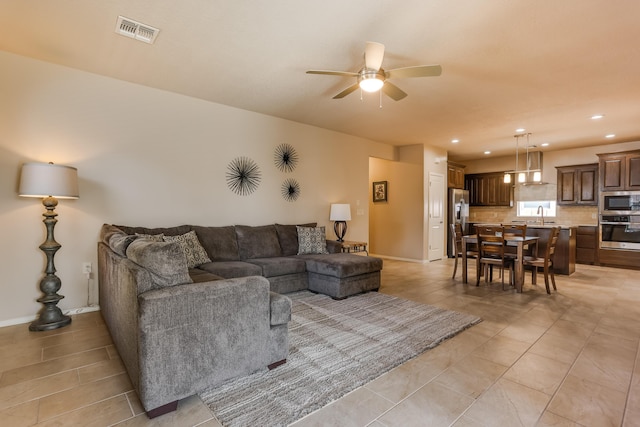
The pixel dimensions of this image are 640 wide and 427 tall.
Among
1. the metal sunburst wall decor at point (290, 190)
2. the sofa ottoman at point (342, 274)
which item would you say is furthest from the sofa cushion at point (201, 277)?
the metal sunburst wall decor at point (290, 190)

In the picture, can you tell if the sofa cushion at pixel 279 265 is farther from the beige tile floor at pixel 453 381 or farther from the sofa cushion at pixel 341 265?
the beige tile floor at pixel 453 381

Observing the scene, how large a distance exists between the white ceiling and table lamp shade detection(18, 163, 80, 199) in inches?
45.3

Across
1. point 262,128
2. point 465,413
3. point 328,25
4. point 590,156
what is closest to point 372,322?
point 465,413

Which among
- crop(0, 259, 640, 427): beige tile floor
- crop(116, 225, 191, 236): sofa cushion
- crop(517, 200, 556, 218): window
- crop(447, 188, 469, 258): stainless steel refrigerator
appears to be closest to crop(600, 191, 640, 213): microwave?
crop(517, 200, 556, 218): window

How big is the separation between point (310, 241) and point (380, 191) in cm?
346

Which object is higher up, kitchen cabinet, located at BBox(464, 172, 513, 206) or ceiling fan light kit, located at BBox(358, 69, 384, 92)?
ceiling fan light kit, located at BBox(358, 69, 384, 92)

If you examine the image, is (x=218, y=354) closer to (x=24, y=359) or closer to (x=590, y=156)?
(x=24, y=359)

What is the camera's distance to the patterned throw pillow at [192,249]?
3.60m

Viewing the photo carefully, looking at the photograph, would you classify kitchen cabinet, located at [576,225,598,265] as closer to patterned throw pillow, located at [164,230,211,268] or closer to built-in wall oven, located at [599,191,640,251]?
built-in wall oven, located at [599,191,640,251]

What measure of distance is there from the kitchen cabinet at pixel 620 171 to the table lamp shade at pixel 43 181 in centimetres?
902

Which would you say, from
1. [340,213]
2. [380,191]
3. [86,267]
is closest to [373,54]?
[340,213]

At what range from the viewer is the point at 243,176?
4652 millimetres

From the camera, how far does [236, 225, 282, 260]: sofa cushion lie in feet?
14.1

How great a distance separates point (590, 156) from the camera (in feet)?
22.8
